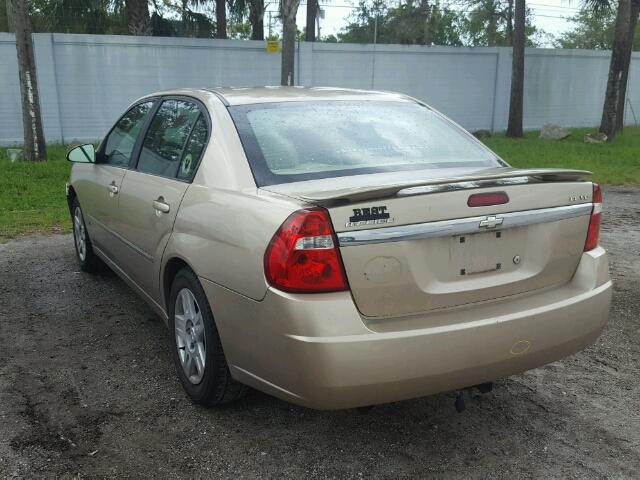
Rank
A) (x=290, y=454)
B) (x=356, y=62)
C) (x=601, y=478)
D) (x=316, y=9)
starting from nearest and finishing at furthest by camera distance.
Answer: (x=601, y=478) → (x=290, y=454) → (x=356, y=62) → (x=316, y=9)

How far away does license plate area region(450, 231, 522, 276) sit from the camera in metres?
2.66

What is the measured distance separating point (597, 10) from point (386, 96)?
62.9 ft

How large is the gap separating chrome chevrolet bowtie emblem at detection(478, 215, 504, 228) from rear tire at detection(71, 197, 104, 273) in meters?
3.74

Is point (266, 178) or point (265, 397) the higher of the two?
point (266, 178)

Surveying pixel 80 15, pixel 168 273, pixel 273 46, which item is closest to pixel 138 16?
pixel 80 15

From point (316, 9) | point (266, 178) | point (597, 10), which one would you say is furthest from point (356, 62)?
point (266, 178)

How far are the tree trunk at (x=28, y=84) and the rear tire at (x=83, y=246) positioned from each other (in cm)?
678

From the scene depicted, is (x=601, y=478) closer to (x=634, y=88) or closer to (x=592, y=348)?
(x=592, y=348)

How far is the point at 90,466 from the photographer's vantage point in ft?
9.16

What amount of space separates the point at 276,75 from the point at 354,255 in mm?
15700

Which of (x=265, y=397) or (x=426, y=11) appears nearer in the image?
(x=265, y=397)

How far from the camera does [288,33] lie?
13781 mm

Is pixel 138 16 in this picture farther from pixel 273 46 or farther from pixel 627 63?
pixel 627 63

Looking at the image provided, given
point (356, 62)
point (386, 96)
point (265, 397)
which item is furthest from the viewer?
point (356, 62)
